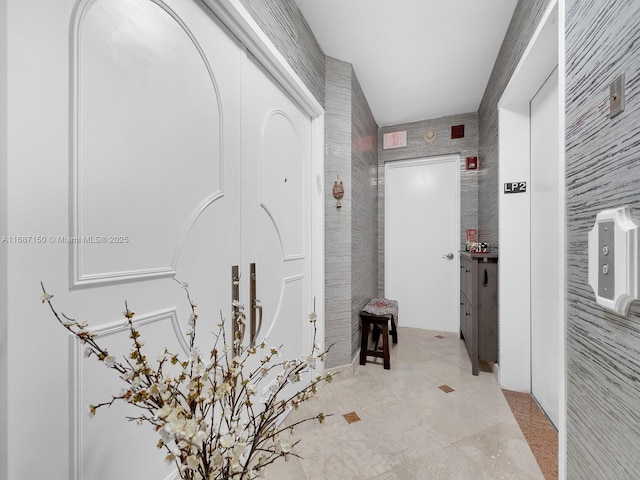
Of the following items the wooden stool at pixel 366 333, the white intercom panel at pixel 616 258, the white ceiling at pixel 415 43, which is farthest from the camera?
the wooden stool at pixel 366 333

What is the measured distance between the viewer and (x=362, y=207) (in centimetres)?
295

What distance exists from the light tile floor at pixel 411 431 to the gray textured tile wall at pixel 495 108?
3.93ft

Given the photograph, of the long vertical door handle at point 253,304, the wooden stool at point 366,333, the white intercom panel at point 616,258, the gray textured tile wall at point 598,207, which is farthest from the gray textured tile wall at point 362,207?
the white intercom panel at point 616,258

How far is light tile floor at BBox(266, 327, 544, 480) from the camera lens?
1.39 metres

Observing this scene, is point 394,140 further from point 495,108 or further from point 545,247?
point 545,247

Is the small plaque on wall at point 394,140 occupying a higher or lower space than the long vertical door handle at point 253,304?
higher

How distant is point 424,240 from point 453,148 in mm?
1167

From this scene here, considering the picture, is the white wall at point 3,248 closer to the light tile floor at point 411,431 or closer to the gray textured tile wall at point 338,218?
the light tile floor at point 411,431

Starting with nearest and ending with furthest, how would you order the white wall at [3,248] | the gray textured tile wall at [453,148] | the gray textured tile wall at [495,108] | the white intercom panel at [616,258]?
the white wall at [3,248] < the white intercom panel at [616,258] < the gray textured tile wall at [495,108] < the gray textured tile wall at [453,148]

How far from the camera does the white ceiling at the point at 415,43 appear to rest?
190 centimetres

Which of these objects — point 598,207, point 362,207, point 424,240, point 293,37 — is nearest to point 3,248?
point 598,207

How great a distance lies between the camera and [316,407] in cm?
192

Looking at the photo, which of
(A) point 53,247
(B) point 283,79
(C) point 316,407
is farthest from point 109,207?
(C) point 316,407

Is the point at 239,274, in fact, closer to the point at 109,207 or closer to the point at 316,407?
the point at 109,207
